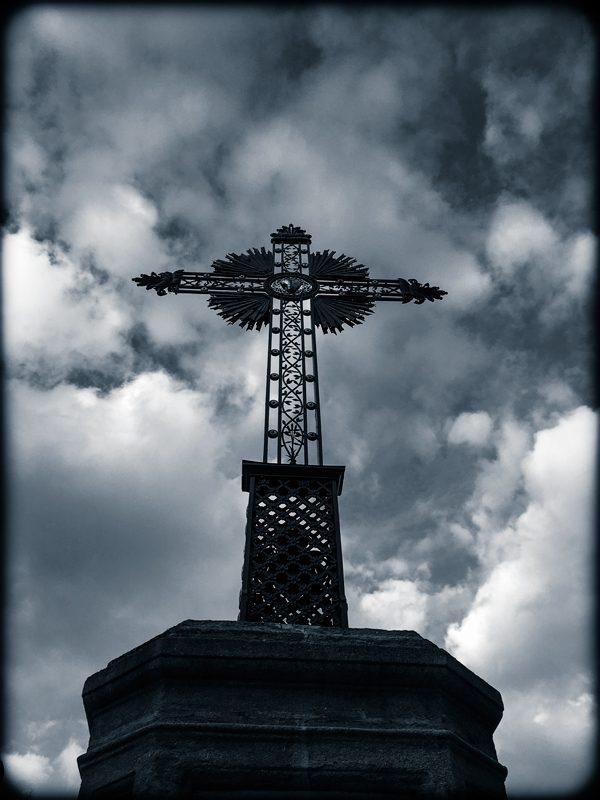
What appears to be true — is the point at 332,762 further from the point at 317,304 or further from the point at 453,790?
the point at 317,304

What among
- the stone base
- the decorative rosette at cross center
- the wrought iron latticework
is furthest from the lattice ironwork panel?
the decorative rosette at cross center

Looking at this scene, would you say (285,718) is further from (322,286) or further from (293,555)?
(322,286)

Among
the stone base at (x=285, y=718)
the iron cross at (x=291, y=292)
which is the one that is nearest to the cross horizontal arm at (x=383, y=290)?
the iron cross at (x=291, y=292)

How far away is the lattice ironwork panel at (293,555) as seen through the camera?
4.33 meters

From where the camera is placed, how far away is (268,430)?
5.48 meters

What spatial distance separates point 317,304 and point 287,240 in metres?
1.14

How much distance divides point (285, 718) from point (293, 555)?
1.30 meters

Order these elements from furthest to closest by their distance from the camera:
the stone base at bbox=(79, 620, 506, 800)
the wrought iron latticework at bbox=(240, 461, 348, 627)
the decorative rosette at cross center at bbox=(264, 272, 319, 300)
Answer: the decorative rosette at cross center at bbox=(264, 272, 319, 300) < the wrought iron latticework at bbox=(240, 461, 348, 627) < the stone base at bbox=(79, 620, 506, 800)

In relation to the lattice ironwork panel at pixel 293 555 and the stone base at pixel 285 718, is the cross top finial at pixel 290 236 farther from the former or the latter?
the stone base at pixel 285 718

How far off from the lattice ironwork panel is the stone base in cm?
45

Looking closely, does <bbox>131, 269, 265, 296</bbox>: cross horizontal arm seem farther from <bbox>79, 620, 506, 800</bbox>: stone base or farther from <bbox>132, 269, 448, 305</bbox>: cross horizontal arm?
<bbox>79, 620, 506, 800</bbox>: stone base

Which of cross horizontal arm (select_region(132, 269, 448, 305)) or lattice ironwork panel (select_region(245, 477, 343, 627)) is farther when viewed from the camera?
cross horizontal arm (select_region(132, 269, 448, 305))

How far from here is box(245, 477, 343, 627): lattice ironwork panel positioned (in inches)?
170

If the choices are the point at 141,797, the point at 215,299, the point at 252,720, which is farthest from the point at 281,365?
the point at 141,797
